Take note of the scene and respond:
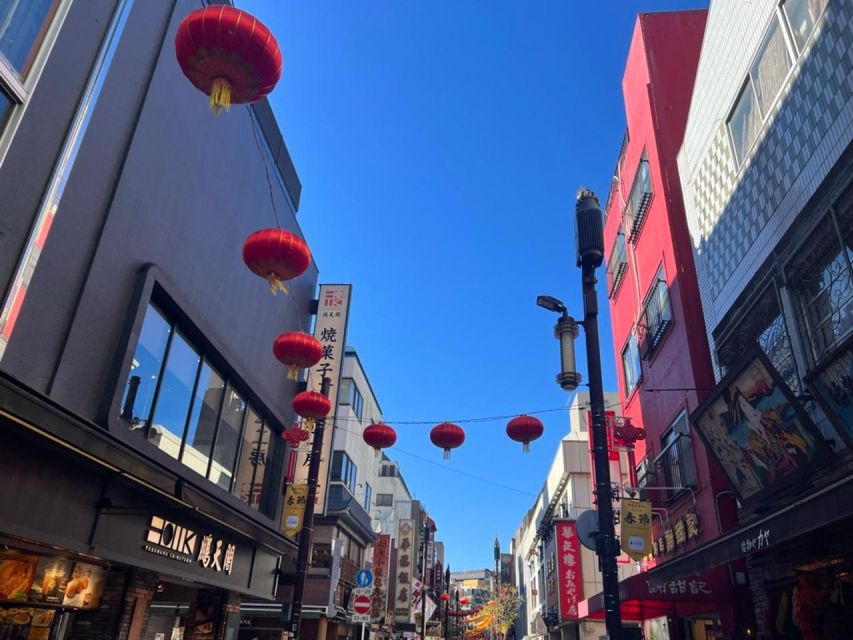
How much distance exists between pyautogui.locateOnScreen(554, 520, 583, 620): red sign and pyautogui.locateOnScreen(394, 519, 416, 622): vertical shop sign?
12180 millimetres

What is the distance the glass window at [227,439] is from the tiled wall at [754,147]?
11447mm

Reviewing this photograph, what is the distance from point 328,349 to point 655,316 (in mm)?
10593

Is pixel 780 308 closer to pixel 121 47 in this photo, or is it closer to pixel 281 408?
pixel 121 47

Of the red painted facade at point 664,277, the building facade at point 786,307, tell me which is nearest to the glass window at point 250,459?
the building facade at point 786,307

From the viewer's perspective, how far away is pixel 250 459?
52.0ft

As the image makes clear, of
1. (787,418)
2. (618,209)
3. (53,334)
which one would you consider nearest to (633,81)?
(618,209)

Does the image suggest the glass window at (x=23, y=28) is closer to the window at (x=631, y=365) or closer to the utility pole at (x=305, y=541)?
the utility pole at (x=305, y=541)

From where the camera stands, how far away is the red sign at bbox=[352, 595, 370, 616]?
52.6 feet

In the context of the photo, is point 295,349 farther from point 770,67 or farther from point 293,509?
point 770,67

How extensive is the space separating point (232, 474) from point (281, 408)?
360 centimetres

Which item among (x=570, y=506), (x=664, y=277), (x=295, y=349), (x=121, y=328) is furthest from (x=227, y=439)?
(x=570, y=506)

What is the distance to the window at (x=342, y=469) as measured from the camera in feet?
96.6

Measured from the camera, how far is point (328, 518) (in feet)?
93.6

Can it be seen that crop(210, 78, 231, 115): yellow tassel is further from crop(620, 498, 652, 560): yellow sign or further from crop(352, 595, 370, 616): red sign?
crop(352, 595, 370, 616): red sign
